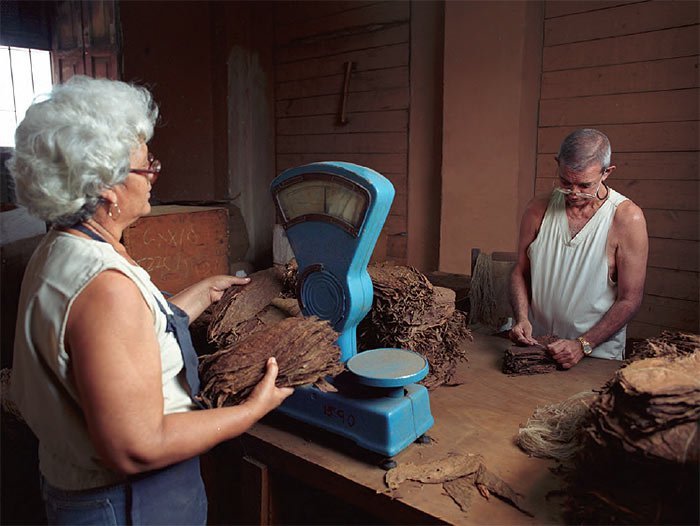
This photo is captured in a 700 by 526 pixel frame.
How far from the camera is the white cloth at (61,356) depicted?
0.99 metres

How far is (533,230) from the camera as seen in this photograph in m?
2.50

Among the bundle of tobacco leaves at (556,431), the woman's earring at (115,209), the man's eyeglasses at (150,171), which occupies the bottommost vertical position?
the bundle of tobacco leaves at (556,431)

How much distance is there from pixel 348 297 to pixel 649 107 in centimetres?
285

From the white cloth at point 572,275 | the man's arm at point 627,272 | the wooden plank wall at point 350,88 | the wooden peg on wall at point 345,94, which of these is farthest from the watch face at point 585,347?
the wooden peg on wall at point 345,94

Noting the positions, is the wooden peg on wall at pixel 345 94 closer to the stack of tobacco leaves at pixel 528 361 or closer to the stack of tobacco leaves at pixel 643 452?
the stack of tobacco leaves at pixel 528 361

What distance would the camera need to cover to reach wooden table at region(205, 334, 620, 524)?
1221 millimetres

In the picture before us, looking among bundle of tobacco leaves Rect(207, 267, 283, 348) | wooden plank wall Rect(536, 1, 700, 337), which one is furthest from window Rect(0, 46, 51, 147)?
wooden plank wall Rect(536, 1, 700, 337)

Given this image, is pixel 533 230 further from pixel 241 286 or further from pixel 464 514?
pixel 464 514

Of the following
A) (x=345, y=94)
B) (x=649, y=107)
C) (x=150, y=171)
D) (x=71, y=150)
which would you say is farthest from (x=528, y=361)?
(x=345, y=94)

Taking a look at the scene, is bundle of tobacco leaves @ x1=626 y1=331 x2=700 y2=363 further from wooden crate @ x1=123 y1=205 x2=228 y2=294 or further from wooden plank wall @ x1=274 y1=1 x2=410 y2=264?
wooden plank wall @ x1=274 y1=1 x2=410 y2=264

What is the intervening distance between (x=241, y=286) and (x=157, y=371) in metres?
0.85

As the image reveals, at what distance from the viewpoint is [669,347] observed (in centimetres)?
150

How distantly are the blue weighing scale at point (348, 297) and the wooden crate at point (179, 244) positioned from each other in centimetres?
127

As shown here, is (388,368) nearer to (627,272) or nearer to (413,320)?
(413,320)
